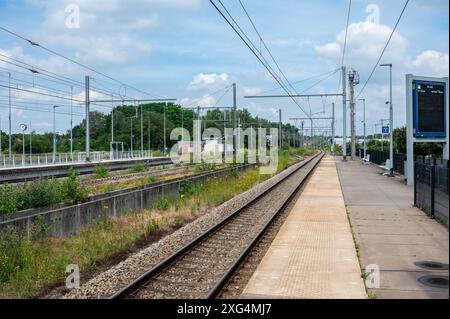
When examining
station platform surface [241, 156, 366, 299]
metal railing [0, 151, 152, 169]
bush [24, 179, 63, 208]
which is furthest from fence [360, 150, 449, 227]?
metal railing [0, 151, 152, 169]

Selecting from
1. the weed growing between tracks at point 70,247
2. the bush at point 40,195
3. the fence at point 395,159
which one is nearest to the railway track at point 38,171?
the bush at point 40,195

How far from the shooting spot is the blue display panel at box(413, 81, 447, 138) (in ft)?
72.4

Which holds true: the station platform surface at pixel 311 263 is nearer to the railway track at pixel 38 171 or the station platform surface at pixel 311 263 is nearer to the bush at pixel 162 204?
the bush at pixel 162 204

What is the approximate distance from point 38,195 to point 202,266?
6.84 m

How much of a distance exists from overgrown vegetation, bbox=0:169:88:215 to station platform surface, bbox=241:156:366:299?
6.55 meters

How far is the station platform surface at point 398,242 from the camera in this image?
7.77 metres

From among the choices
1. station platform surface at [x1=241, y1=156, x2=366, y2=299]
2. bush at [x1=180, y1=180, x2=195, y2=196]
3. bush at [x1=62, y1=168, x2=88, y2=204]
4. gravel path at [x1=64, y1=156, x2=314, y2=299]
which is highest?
bush at [x1=62, y1=168, x2=88, y2=204]

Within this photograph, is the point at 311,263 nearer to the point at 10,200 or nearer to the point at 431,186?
the point at 431,186

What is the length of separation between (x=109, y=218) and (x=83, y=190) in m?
2.31

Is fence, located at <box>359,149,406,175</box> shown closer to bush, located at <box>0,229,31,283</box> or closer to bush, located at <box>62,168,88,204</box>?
bush, located at <box>62,168,88,204</box>

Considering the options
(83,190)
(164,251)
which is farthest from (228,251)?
(83,190)

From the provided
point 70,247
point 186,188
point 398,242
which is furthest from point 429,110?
point 70,247

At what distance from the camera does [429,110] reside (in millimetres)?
22281
